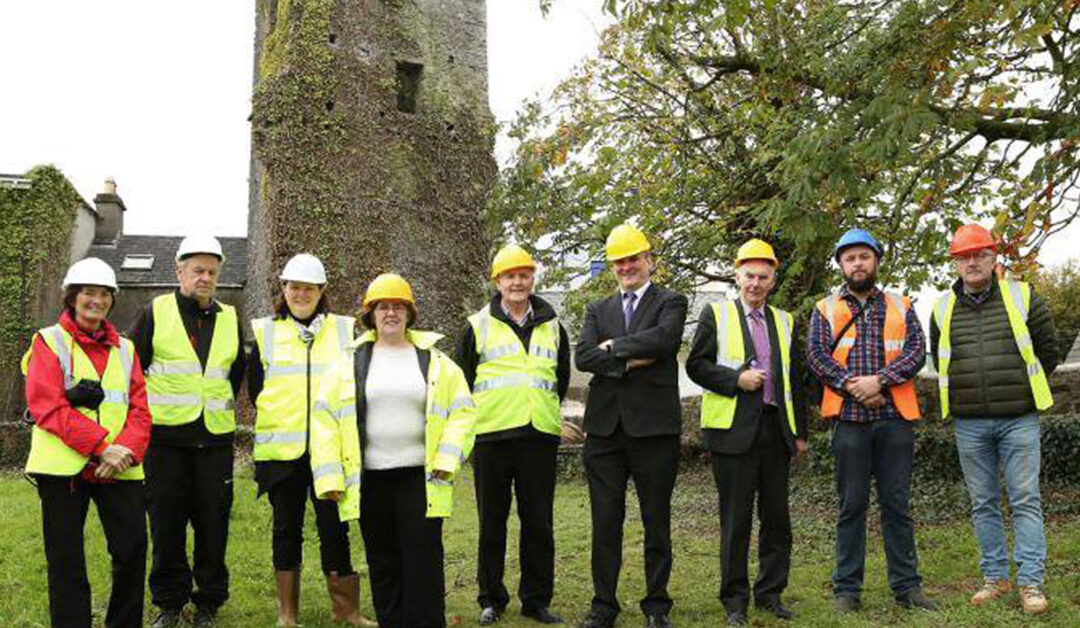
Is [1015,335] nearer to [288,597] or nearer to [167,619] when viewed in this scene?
[288,597]

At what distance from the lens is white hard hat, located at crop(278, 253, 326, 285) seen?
223 inches

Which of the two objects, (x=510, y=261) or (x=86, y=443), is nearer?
(x=86, y=443)

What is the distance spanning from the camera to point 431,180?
17.5 meters

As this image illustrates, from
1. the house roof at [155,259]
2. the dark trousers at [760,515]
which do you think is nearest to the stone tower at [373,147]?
the house roof at [155,259]

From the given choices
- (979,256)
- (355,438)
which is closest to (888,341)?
(979,256)

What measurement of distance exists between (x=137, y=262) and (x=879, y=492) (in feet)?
83.4

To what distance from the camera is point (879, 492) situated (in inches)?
222

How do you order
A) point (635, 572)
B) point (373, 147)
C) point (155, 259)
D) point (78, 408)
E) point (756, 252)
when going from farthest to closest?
point (155, 259) → point (373, 147) → point (635, 572) → point (756, 252) → point (78, 408)

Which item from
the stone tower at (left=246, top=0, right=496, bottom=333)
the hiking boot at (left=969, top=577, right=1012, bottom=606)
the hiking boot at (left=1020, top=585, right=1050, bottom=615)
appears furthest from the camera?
the stone tower at (left=246, top=0, right=496, bottom=333)

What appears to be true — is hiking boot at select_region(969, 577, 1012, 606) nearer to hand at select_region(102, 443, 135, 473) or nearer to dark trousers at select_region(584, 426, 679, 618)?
dark trousers at select_region(584, 426, 679, 618)

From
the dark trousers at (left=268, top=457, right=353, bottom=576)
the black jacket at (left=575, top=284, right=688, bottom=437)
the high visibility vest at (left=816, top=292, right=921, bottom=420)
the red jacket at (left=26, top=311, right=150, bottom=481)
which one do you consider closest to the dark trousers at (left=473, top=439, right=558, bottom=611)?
the black jacket at (left=575, top=284, right=688, bottom=437)

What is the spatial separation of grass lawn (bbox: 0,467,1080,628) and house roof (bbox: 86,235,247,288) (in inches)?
627

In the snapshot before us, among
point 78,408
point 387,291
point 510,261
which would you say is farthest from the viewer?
point 510,261

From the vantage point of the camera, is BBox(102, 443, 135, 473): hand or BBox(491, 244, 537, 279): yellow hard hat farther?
BBox(491, 244, 537, 279): yellow hard hat
